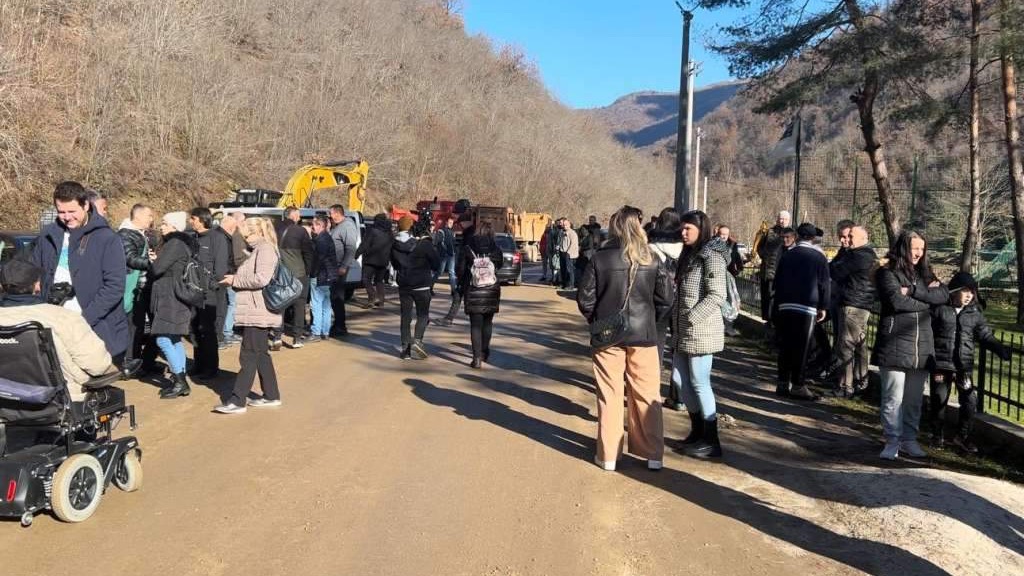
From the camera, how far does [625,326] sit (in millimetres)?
6070

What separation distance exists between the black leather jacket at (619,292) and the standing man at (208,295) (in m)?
4.43

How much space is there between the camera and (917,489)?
19.1ft

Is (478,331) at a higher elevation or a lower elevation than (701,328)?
lower

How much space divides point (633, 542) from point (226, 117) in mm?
28157

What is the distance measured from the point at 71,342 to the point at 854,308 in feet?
26.0

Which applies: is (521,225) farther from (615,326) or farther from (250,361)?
(615,326)

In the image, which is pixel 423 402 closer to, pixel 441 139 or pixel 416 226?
pixel 416 226

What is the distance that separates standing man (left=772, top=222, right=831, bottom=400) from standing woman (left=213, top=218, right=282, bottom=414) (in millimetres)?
5444

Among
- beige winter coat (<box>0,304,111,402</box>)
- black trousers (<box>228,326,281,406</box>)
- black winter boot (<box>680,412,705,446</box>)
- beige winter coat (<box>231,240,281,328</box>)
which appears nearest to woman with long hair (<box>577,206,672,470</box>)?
black winter boot (<box>680,412,705,446</box>)

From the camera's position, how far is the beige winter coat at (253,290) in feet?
24.6

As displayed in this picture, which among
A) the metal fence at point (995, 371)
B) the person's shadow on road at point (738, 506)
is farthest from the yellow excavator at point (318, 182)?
the person's shadow on road at point (738, 506)

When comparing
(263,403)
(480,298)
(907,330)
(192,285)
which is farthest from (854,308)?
(192,285)

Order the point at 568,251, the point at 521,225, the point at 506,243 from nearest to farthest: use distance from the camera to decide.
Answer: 1. the point at 568,251
2. the point at 506,243
3. the point at 521,225

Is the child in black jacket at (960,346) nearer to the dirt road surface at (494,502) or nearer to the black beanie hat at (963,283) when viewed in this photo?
the black beanie hat at (963,283)
